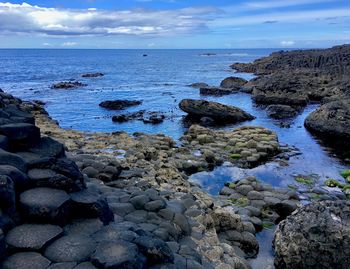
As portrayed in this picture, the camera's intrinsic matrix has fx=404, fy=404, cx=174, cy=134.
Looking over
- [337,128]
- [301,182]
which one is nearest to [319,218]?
[301,182]

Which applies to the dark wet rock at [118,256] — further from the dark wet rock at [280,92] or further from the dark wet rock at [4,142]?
the dark wet rock at [280,92]

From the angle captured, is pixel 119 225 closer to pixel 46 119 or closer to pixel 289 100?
pixel 46 119

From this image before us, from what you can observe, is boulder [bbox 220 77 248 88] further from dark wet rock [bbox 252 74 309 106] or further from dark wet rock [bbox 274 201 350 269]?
dark wet rock [bbox 274 201 350 269]

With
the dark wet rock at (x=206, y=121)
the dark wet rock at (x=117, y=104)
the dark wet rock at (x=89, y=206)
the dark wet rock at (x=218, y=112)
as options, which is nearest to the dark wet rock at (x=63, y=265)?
the dark wet rock at (x=89, y=206)

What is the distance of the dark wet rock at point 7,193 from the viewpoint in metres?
7.42

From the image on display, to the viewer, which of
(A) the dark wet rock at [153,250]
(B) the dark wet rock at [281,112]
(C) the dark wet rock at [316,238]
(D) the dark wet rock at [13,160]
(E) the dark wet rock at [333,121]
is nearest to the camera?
(A) the dark wet rock at [153,250]

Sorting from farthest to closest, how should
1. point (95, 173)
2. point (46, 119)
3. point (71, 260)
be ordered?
1. point (46, 119)
2. point (95, 173)
3. point (71, 260)

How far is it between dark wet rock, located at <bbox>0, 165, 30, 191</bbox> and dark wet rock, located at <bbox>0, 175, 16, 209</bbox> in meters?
0.43

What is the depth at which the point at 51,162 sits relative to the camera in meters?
9.30

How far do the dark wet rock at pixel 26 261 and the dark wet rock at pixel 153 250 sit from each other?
6.13ft

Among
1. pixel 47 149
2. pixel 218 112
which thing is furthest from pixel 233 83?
pixel 47 149

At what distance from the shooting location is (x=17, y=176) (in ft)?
27.1

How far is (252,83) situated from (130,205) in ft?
188

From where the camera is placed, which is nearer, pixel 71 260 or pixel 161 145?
pixel 71 260
